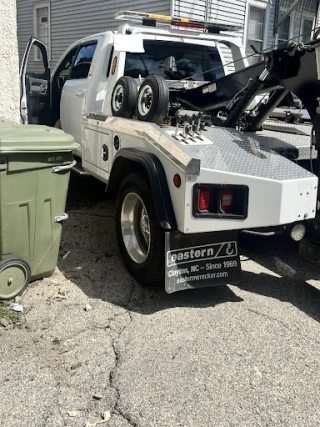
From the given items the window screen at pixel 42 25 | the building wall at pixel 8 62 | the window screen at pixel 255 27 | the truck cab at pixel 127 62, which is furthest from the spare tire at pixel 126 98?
the window screen at pixel 42 25

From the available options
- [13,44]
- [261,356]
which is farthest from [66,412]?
[13,44]

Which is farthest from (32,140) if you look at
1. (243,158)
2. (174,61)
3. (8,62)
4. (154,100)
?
(174,61)

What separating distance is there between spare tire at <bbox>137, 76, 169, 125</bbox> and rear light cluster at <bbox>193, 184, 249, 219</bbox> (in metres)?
1.17

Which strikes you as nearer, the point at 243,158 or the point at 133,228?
the point at 243,158

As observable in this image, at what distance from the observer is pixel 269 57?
391 cm

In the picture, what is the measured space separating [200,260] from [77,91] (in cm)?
344

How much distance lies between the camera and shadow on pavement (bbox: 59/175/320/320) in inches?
154

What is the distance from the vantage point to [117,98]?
4863 mm

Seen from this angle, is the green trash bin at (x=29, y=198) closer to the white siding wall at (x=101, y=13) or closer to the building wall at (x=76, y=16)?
the white siding wall at (x=101, y=13)

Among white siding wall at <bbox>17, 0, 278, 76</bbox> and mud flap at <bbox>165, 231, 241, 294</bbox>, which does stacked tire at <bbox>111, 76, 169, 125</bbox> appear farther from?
white siding wall at <bbox>17, 0, 278, 76</bbox>

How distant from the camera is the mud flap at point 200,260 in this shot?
3533mm

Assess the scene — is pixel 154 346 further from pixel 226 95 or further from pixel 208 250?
pixel 226 95

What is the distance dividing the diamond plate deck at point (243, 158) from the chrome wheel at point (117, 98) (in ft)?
3.90

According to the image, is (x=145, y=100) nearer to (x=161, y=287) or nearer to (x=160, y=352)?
(x=161, y=287)
